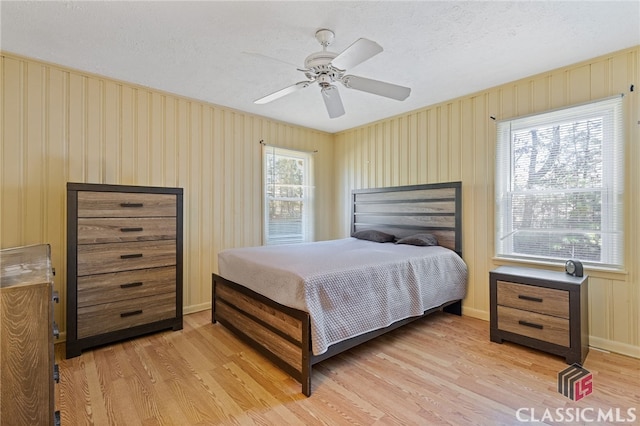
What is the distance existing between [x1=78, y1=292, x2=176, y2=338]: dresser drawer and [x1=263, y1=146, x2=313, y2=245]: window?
5.15ft

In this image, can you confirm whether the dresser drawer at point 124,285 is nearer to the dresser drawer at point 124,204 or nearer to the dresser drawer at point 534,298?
the dresser drawer at point 124,204

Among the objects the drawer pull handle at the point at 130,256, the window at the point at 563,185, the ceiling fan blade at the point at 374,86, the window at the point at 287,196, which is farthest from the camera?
the window at the point at 287,196

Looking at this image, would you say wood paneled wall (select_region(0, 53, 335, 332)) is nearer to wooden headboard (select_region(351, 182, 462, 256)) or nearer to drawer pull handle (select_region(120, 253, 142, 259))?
drawer pull handle (select_region(120, 253, 142, 259))

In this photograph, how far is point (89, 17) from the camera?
201cm

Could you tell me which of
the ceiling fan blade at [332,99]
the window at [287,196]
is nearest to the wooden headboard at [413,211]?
the window at [287,196]

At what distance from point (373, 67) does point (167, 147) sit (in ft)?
7.71

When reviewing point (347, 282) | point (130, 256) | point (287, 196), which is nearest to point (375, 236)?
point (287, 196)

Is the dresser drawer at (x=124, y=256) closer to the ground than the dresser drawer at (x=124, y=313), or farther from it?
farther from it

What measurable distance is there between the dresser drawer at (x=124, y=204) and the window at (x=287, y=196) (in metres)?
1.48

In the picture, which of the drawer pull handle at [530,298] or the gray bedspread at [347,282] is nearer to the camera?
the gray bedspread at [347,282]

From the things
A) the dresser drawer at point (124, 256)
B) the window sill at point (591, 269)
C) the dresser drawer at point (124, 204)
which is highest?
the dresser drawer at point (124, 204)

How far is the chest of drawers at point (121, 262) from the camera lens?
97.2 inches

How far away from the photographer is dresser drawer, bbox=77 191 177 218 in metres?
2.50

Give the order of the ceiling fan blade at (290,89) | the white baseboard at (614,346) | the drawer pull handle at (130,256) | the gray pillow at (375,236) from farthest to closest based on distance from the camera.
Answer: the gray pillow at (375,236), the drawer pull handle at (130,256), the white baseboard at (614,346), the ceiling fan blade at (290,89)
